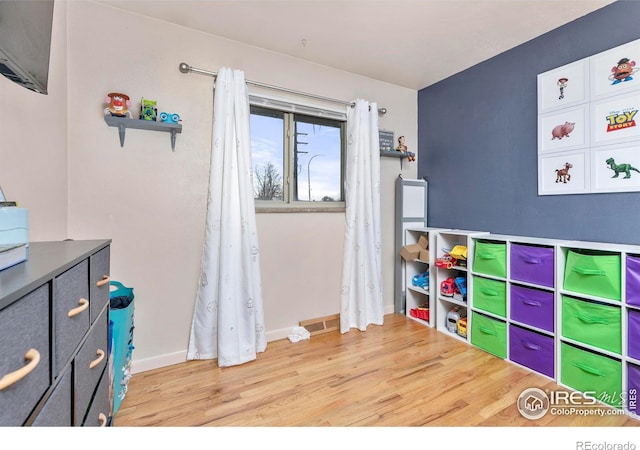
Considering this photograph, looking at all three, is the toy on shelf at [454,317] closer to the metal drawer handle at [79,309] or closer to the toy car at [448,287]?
the toy car at [448,287]

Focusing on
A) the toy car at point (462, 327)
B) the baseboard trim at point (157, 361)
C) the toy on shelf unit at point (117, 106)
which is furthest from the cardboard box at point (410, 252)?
the toy on shelf unit at point (117, 106)

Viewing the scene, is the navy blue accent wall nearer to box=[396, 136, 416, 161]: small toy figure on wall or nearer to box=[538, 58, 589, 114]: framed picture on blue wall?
box=[538, 58, 589, 114]: framed picture on blue wall

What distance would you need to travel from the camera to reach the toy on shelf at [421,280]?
113 inches

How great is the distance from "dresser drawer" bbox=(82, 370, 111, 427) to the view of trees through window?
1.62m

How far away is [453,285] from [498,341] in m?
0.56

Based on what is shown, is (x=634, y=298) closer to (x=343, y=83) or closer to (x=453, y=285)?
(x=453, y=285)

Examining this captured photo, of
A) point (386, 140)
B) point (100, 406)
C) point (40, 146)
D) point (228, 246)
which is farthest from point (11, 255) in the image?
point (386, 140)

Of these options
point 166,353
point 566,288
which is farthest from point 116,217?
point 566,288

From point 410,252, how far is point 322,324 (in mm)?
1095

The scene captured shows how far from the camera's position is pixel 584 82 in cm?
199

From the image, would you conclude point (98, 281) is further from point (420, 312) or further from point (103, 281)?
point (420, 312)

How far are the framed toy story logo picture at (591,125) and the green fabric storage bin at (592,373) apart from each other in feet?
3.44

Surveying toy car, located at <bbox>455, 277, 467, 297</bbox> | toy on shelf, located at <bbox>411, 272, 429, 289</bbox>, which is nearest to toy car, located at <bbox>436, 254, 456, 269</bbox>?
toy car, located at <bbox>455, 277, 467, 297</bbox>

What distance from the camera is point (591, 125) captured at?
196 cm
